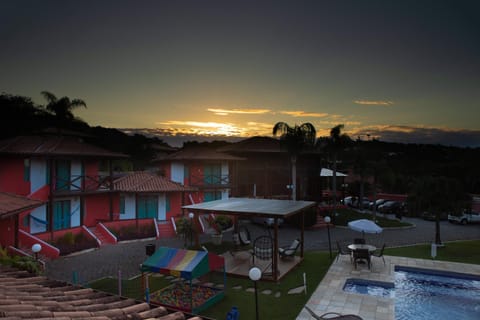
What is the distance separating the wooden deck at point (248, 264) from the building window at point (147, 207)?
34.6 feet

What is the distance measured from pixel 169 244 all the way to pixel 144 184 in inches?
265

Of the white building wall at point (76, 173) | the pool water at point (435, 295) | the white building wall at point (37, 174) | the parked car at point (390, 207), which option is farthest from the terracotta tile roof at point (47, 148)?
the parked car at point (390, 207)

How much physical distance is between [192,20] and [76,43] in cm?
694

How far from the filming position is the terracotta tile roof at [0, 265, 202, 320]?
4.45 metres

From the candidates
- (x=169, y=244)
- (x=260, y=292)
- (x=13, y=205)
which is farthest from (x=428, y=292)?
(x=13, y=205)

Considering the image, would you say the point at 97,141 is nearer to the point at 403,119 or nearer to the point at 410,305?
the point at 403,119

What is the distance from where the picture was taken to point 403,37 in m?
19.3

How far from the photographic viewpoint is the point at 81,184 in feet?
72.1

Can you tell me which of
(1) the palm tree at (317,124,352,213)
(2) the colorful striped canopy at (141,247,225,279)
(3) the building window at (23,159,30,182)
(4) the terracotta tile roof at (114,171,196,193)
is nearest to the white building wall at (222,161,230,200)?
(4) the terracotta tile roof at (114,171,196,193)

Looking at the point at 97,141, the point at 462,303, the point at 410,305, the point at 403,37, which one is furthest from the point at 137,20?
the point at 97,141

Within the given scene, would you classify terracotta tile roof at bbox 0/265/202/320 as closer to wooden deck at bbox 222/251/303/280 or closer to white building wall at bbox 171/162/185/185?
wooden deck at bbox 222/251/303/280

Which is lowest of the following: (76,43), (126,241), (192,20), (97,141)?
(126,241)

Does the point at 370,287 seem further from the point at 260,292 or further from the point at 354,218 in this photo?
the point at 354,218

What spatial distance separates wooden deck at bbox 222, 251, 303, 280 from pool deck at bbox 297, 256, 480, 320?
1756 mm
